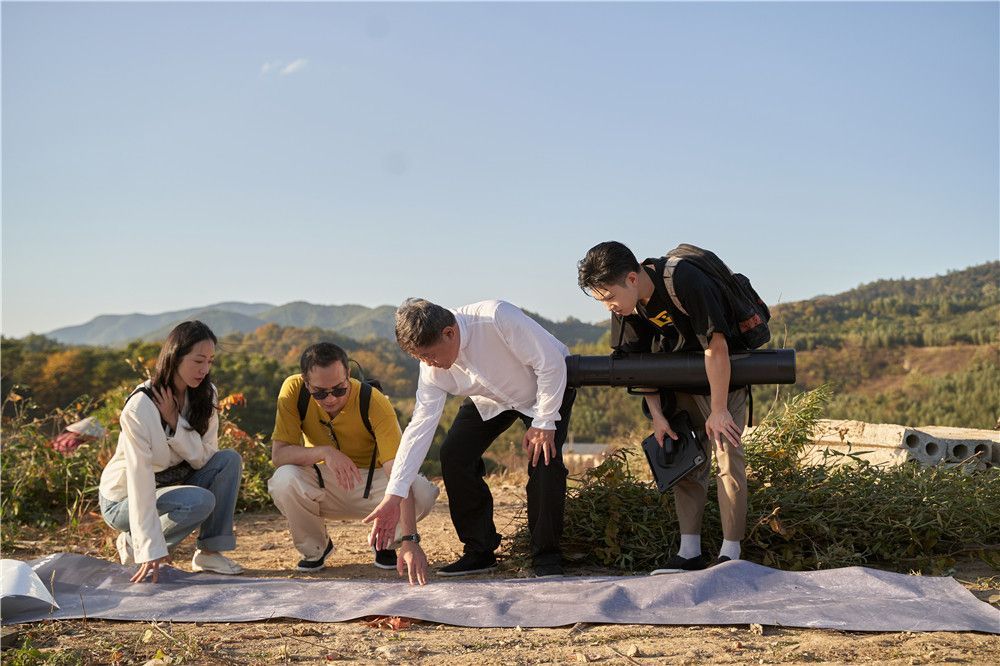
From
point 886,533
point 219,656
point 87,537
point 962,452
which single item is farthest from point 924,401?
point 219,656

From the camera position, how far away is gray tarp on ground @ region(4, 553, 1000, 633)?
3250mm

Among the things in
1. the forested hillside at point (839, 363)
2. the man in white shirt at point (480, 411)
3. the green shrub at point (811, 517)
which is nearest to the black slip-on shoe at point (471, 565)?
the man in white shirt at point (480, 411)

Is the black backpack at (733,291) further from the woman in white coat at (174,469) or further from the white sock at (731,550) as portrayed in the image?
the woman in white coat at (174,469)

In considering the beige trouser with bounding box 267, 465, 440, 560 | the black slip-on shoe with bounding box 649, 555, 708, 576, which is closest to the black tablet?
the black slip-on shoe with bounding box 649, 555, 708, 576

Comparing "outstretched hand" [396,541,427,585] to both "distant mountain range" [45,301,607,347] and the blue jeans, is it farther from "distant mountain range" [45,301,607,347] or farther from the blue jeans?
"distant mountain range" [45,301,607,347]

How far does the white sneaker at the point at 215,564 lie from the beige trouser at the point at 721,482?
2.24 m

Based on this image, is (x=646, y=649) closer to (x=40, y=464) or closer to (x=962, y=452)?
(x=962, y=452)

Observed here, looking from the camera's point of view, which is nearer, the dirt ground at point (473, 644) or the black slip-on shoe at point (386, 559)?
the dirt ground at point (473, 644)

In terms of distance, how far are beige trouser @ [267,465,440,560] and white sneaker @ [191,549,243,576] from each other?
34 cm

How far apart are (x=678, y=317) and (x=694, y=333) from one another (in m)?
0.11

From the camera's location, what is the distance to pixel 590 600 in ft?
11.4

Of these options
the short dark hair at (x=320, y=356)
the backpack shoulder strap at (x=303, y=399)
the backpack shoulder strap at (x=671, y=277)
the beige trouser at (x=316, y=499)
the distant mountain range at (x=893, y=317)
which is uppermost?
the distant mountain range at (x=893, y=317)

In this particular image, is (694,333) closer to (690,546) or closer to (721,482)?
(721,482)

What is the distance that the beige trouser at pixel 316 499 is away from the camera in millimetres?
4570
